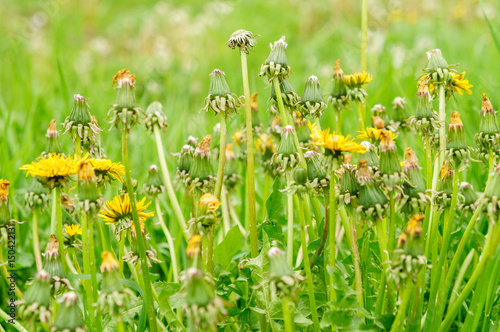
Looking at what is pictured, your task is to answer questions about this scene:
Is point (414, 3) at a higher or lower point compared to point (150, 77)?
higher

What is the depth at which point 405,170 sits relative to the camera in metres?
1.23

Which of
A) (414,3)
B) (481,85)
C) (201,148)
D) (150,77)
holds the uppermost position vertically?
(414,3)

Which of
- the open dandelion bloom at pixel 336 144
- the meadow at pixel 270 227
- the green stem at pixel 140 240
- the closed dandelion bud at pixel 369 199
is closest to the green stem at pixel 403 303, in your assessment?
the meadow at pixel 270 227

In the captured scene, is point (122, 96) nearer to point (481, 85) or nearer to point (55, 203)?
point (55, 203)

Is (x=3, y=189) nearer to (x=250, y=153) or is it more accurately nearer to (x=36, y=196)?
(x=36, y=196)

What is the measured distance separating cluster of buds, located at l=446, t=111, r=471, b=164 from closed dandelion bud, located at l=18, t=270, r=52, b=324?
962 mm

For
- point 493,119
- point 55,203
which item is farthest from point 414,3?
point 55,203

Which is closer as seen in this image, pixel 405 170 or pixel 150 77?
pixel 405 170

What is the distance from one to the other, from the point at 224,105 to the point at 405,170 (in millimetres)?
443

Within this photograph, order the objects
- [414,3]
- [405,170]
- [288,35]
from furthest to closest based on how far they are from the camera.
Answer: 1. [414,3]
2. [288,35]
3. [405,170]

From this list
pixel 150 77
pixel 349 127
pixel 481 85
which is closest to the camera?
pixel 349 127

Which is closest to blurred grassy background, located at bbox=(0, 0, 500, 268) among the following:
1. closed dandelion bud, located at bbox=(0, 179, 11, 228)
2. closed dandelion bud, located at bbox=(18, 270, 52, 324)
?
closed dandelion bud, located at bbox=(0, 179, 11, 228)

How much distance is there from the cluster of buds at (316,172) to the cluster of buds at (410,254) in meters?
0.32

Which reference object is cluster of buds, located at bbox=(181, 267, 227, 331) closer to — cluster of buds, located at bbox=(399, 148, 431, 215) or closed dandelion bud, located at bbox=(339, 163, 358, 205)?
closed dandelion bud, located at bbox=(339, 163, 358, 205)
